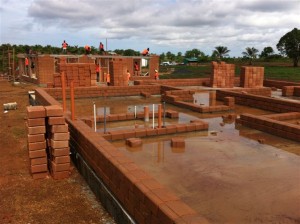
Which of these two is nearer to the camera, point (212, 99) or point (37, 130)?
point (37, 130)

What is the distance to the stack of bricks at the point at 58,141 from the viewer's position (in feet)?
16.5

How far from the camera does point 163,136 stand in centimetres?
680

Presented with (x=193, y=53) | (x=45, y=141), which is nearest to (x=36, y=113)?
(x=45, y=141)

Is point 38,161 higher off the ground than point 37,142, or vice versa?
point 37,142

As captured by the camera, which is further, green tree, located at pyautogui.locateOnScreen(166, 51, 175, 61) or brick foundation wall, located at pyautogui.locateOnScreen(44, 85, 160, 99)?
green tree, located at pyautogui.locateOnScreen(166, 51, 175, 61)

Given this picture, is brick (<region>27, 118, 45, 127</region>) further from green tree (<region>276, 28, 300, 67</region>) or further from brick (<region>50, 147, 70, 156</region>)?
green tree (<region>276, 28, 300, 67</region>)

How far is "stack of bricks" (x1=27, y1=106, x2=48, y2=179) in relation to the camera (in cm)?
498

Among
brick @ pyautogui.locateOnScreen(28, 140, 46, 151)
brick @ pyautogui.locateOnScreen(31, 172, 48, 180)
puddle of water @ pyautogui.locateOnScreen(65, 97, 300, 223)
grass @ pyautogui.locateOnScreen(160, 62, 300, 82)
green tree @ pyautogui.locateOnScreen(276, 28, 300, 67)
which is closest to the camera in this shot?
puddle of water @ pyautogui.locateOnScreen(65, 97, 300, 223)

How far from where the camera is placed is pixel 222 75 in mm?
16125

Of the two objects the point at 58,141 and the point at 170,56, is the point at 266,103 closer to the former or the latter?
the point at 58,141

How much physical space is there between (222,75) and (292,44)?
43.1 metres

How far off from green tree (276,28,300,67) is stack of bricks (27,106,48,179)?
52.6 metres

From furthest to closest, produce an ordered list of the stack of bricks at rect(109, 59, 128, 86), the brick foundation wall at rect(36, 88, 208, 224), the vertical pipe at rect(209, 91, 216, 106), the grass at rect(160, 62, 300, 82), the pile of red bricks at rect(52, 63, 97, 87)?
the grass at rect(160, 62, 300, 82)
the stack of bricks at rect(109, 59, 128, 86)
the pile of red bricks at rect(52, 63, 97, 87)
the vertical pipe at rect(209, 91, 216, 106)
the brick foundation wall at rect(36, 88, 208, 224)

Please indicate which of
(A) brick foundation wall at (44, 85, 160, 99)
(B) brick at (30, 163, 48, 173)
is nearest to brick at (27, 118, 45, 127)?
(B) brick at (30, 163, 48, 173)
